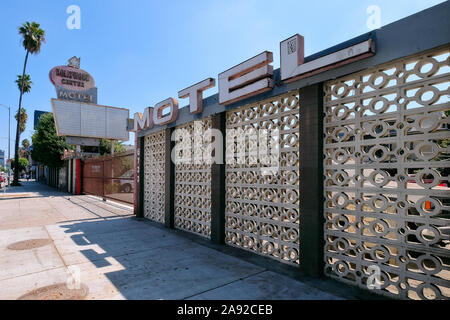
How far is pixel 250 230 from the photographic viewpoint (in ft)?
17.4

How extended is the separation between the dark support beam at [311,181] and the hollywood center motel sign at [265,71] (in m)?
0.36

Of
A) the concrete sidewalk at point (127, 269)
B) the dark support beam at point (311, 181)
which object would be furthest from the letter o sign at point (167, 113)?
the dark support beam at point (311, 181)

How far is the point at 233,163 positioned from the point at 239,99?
1.40 m

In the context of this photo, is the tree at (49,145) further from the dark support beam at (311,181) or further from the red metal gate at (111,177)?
the dark support beam at (311,181)

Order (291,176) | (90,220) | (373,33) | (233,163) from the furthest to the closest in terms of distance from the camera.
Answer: (90,220), (233,163), (291,176), (373,33)

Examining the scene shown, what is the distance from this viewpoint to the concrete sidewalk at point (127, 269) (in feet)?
11.7

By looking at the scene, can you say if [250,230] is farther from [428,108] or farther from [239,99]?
[428,108]

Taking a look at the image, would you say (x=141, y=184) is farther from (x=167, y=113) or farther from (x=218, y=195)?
(x=218, y=195)

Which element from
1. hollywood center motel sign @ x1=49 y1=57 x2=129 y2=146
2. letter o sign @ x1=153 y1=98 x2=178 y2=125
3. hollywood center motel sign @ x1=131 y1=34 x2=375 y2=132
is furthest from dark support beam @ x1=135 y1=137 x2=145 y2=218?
hollywood center motel sign @ x1=49 y1=57 x2=129 y2=146

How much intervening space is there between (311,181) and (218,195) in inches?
95.3

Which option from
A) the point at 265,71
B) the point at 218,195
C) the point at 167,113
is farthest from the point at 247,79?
the point at 167,113

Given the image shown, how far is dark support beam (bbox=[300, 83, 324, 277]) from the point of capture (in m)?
3.98

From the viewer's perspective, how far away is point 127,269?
14.6ft
